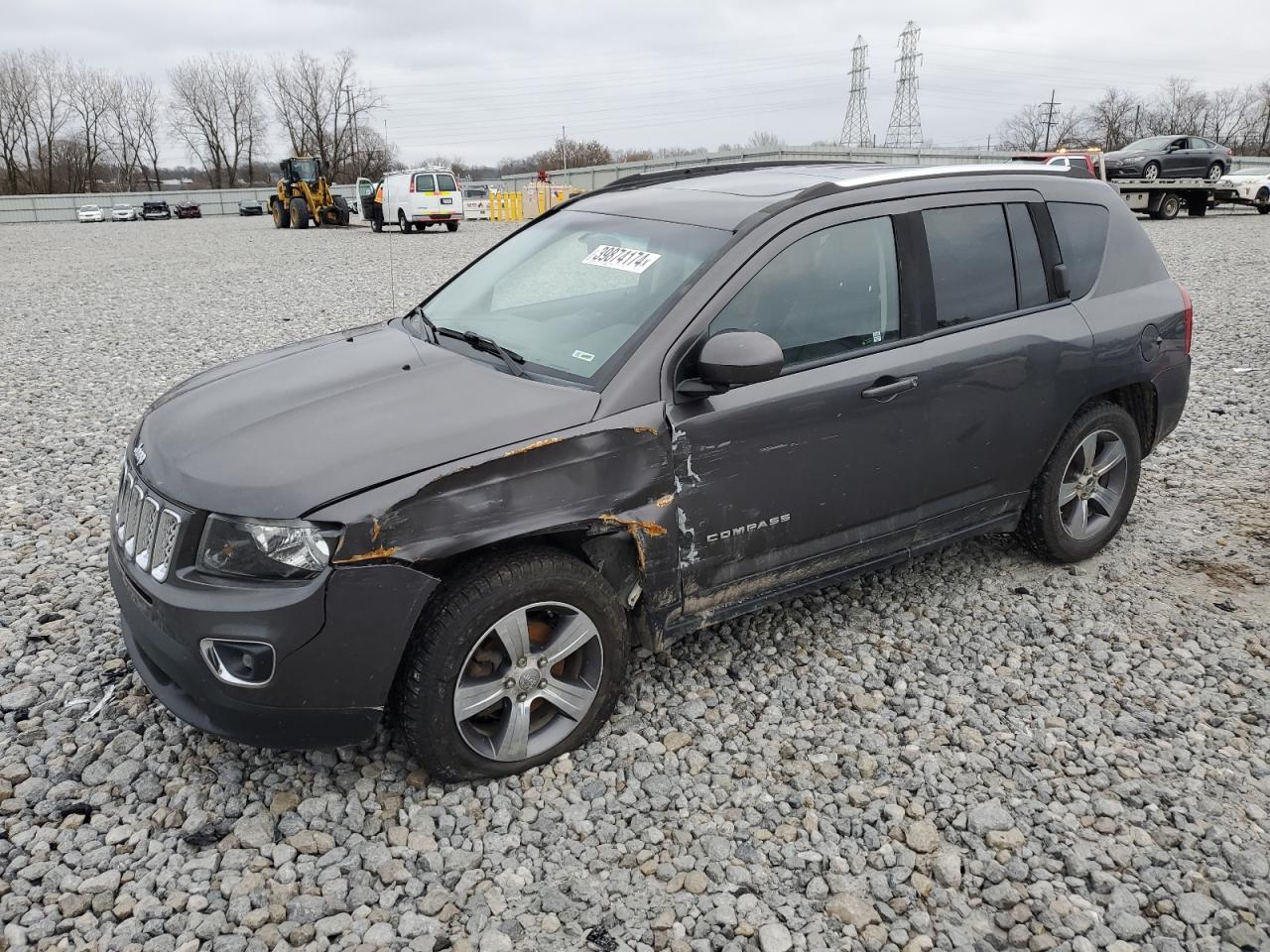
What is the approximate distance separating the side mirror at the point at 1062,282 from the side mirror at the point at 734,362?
177cm

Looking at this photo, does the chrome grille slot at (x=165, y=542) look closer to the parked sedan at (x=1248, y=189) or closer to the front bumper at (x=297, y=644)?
the front bumper at (x=297, y=644)

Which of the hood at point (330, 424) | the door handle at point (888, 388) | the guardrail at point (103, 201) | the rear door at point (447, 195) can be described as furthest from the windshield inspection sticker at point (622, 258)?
the guardrail at point (103, 201)

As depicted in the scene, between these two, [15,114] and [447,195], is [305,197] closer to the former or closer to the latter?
[447,195]

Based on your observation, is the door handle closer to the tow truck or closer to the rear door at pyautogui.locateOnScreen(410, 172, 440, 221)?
the tow truck

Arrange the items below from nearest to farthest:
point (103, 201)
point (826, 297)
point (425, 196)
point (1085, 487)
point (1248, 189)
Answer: point (826, 297) < point (1085, 487) < point (1248, 189) < point (425, 196) < point (103, 201)

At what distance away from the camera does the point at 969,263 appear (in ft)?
12.4

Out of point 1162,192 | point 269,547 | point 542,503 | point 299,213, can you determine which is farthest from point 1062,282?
point 299,213

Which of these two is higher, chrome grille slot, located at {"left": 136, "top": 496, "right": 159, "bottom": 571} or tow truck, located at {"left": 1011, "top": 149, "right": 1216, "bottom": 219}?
tow truck, located at {"left": 1011, "top": 149, "right": 1216, "bottom": 219}

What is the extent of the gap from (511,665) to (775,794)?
3.05 feet

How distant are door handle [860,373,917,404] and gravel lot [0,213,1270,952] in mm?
1062

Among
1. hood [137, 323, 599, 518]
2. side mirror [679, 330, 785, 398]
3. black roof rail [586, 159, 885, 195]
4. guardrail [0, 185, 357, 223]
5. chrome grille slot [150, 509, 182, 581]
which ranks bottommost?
chrome grille slot [150, 509, 182, 581]

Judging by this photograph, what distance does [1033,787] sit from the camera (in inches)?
117

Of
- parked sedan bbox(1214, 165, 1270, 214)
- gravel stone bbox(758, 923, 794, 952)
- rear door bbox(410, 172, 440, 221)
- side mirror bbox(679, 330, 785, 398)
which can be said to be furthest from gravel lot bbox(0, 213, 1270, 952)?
parked sedan bbox(1214, 165, 1270, 214)

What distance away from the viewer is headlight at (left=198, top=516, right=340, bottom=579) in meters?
2.52
